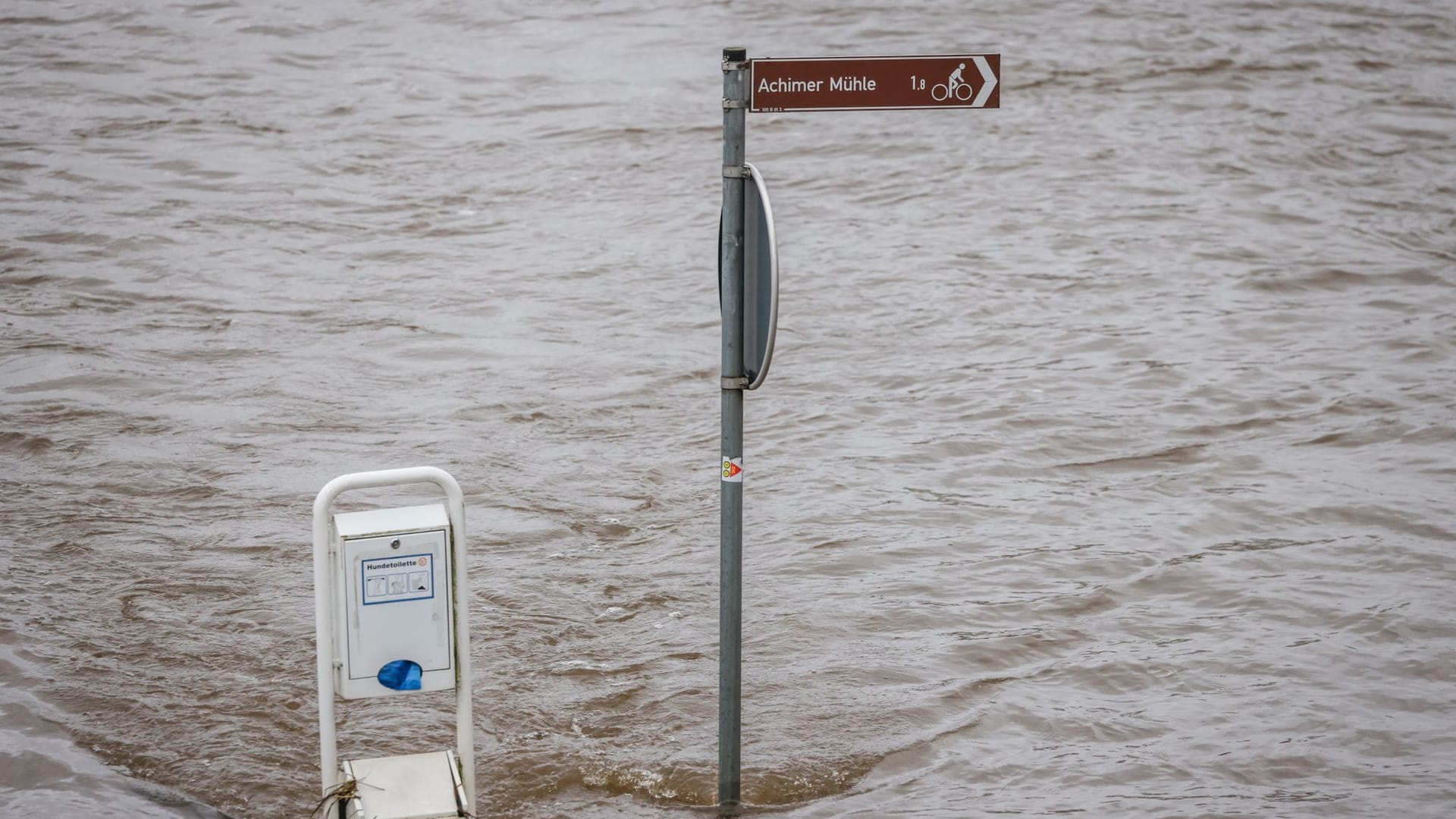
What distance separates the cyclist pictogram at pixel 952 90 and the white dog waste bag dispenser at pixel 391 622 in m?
1.79

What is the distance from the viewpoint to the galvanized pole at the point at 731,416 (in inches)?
177

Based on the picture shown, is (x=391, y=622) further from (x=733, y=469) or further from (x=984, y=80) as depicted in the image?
(x=984, y=80)

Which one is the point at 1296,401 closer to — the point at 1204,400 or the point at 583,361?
the point at 1204,400

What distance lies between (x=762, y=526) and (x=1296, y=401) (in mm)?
3687

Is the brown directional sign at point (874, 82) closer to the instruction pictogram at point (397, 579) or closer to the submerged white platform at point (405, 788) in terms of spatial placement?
the instruction pictogram at point (397, 579)

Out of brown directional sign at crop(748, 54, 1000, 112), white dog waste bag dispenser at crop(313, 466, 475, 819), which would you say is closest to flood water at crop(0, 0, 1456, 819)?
white dog waste bag dispenser at crop(313, 466, 475, 819)

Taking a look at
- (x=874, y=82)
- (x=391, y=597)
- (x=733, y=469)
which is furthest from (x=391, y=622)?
(x=874, y=82)

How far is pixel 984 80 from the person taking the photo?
14.6ft

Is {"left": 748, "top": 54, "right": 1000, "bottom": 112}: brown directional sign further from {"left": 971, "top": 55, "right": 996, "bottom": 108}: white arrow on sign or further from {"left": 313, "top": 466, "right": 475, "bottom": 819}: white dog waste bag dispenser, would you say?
{"left": 313, "top": 466, "right": 475, "bottom": 819}: white dog waste bag dispenser

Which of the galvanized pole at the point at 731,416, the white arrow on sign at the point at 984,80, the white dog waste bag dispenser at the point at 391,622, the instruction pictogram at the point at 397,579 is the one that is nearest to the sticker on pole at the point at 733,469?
the galvanized pole at the point at 731,416

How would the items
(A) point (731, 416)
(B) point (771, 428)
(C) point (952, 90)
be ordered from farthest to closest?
(B) point (771, 428) → (A) point (731, 416) → (C) point (952, 90)

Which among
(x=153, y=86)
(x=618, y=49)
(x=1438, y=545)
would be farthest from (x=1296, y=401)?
(x=153, y=86)

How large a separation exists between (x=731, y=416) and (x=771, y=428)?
438cm

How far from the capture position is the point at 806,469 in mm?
8398
